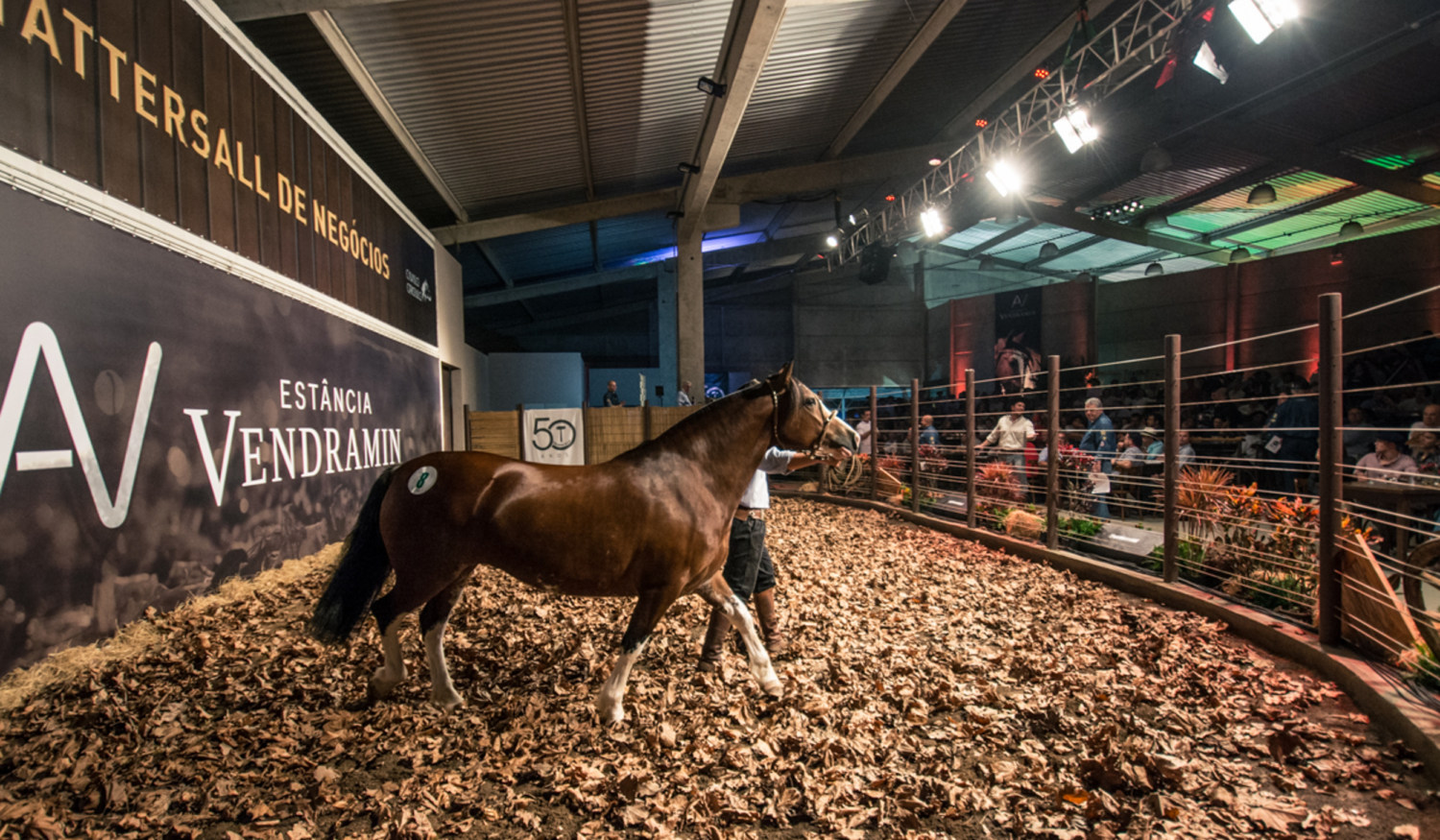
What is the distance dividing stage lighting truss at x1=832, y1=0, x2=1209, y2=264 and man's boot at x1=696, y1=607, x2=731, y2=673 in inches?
306

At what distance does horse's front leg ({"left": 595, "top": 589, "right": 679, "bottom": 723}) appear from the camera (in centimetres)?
288

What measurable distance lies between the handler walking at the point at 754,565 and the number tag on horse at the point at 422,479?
5.12 feet

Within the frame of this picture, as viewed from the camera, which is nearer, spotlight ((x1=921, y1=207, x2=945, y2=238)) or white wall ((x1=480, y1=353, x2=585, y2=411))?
spotlight ((x1=921, y1=207, x2=945, y2=238))

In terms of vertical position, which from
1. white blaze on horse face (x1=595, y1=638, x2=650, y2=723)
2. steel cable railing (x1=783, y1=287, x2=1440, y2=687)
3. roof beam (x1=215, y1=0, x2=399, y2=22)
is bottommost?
white blaze on horse face (x1=595, y1=638, x2=650, y2=723)

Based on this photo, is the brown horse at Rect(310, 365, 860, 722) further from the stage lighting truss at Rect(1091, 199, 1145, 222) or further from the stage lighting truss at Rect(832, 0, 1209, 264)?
the stage lighting truss at Rect(1091, 199, 1145, 222)

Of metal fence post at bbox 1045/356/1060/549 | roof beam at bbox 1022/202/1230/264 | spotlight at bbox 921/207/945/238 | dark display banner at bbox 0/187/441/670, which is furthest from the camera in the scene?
roof beam at bbox 1022/202/1230/264

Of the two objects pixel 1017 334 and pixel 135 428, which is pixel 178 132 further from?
pixel 1017 334

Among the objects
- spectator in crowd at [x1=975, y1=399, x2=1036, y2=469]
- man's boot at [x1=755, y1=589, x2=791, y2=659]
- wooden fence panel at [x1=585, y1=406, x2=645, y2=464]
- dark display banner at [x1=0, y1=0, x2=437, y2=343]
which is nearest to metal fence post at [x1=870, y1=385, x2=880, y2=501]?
spectator in crowd at [x1=975, y1=399, x2=1036, y2=469]

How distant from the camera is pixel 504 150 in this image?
931 centimetres

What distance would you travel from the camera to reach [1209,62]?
676cm

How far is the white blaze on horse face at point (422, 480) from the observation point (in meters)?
2.98

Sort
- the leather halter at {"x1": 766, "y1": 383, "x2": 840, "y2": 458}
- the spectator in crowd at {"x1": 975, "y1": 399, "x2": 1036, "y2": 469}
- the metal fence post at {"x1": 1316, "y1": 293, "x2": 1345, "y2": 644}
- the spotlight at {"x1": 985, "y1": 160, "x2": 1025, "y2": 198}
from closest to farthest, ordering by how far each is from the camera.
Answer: the leather halter at {"x1": 766, "y1": 383, "x2": 840, "y2": 458}
the metal fence post at {"x1": 1316, "y1": 293, "x2": 1345, "y2": 644}
the spectator in crowd at {"x1": 975, "y1": 399, "x2": 1036, "y2": 469}
the spotlight at {"x1": 985, "y1": 160, "x2": 1025, "y2": 198}

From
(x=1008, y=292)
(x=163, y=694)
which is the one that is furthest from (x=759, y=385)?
(x=1008, y=292)

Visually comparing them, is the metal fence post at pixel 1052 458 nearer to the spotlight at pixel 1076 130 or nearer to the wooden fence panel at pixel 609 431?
the spotlight at pixel 1076 130
